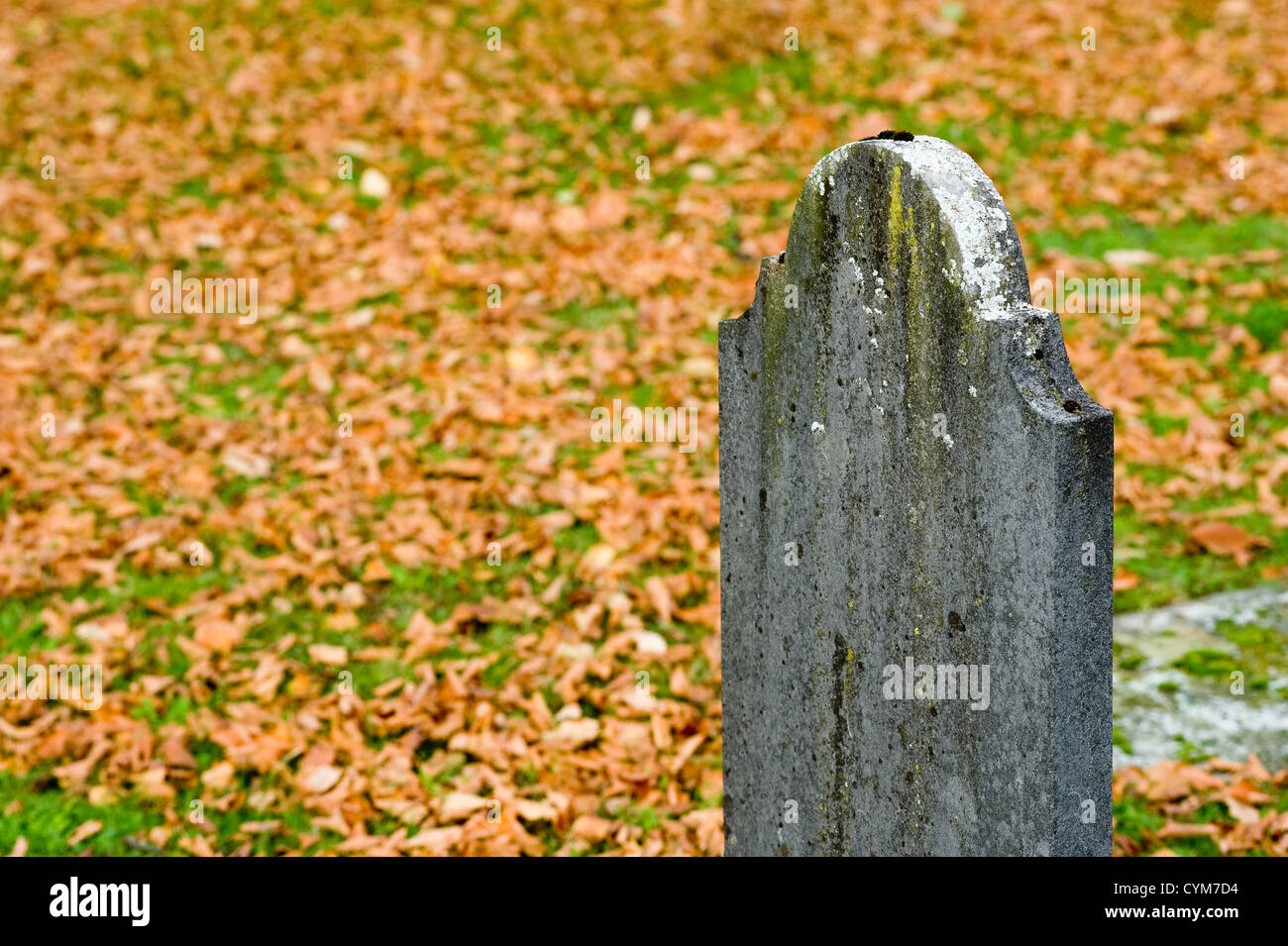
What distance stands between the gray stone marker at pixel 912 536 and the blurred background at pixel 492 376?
1.25 m

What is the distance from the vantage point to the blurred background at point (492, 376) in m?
4.55

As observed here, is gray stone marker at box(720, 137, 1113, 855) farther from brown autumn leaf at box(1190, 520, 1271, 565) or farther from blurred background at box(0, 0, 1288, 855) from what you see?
brown autumn leaf at box(1190, 520, 1271, 565)

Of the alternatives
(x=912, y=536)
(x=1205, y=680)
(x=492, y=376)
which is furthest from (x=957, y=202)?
(x=492, y=376)

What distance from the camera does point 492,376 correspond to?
702 cm

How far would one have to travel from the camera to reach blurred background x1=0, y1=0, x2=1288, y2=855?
4551 millimetres

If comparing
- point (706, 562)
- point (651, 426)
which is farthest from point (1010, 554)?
point (651, 426)

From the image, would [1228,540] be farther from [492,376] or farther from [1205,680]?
[492,376]

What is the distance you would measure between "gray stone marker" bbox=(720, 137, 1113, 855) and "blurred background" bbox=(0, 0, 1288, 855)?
1.25m

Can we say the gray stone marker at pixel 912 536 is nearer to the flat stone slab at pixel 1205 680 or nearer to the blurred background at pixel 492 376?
the blurred background at pixel 492 376

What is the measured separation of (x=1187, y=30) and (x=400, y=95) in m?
6.70

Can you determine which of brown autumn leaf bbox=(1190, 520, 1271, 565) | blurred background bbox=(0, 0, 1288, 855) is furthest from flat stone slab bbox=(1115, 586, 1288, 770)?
brown autumn leaf bbox=(1190, 520, 1271, 565)

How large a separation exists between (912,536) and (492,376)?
14.9 feet

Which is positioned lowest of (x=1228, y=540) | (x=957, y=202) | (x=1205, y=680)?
(x=1205, y=680)

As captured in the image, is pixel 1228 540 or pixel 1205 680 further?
pixel 1228 540
